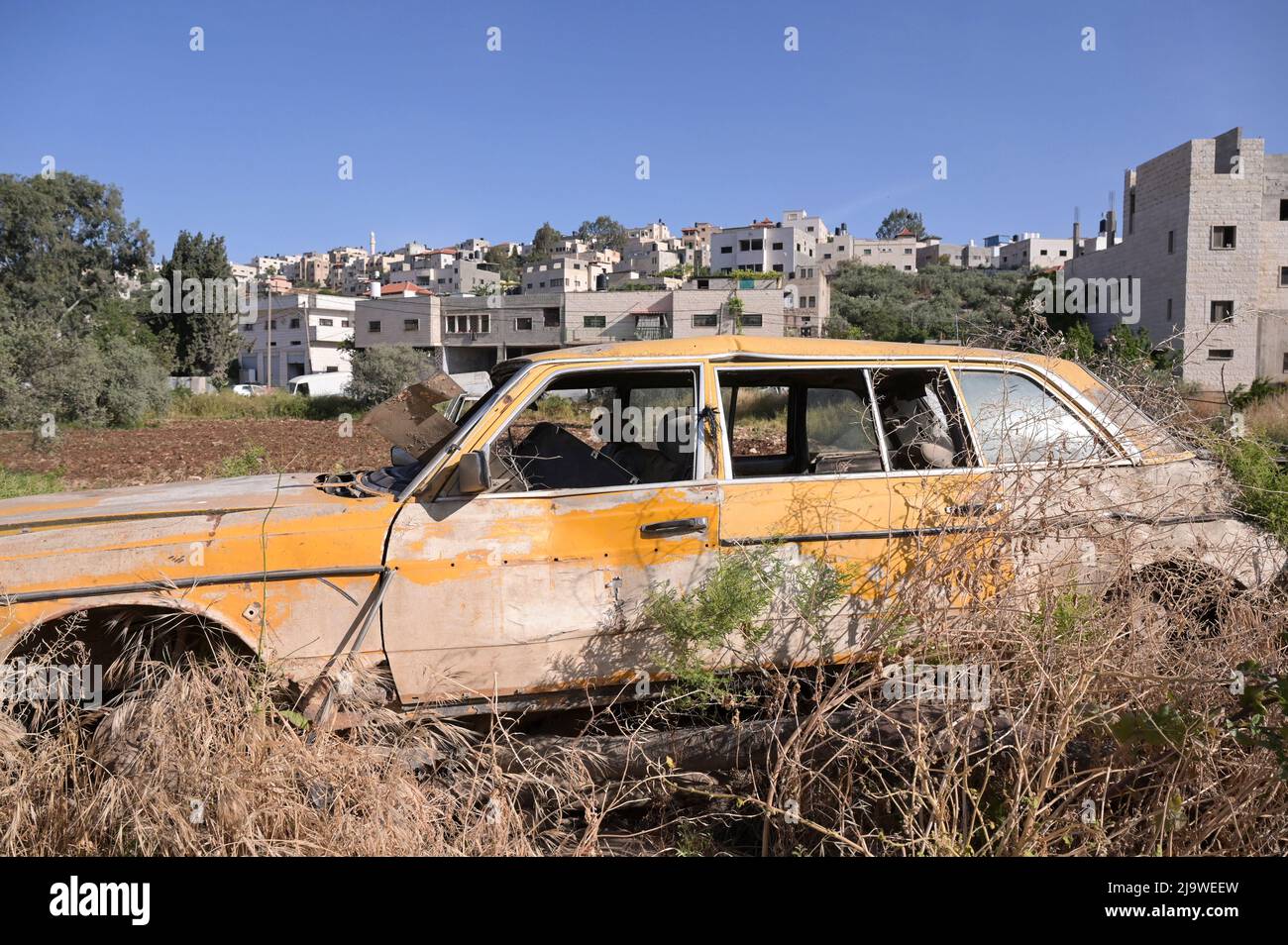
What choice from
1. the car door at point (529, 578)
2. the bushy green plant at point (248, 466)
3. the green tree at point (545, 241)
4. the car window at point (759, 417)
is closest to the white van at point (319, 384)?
the bushy green plant at point (248, 466)

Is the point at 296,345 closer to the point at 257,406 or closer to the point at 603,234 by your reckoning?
the point at 257,406

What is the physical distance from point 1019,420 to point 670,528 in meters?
1.84

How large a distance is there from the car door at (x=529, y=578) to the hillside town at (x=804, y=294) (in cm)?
268

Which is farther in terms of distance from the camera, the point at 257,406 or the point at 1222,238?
the point at 257,406

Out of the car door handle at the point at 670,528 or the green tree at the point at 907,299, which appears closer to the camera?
the car door handle at the point at 670,528

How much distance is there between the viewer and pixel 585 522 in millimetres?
3623

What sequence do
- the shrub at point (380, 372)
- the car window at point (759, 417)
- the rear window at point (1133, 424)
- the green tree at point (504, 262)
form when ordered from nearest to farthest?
the rear window at point (1133, 424) → the car window at point (759, 417) → the shrub at point (380, 372) → the green tree at point (504, 262)

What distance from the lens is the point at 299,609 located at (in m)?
3.37

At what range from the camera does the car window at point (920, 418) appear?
404 cm

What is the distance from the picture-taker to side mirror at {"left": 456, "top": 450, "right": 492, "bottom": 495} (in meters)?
3.45

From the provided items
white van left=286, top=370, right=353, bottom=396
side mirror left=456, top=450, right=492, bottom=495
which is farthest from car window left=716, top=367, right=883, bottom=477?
white van left=286, top=370, right=353, bottom=396

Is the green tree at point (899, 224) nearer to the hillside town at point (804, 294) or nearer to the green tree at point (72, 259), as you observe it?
the hillside town at point (804, 294)

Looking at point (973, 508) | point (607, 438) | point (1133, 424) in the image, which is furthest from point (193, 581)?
point (1133, 424)
